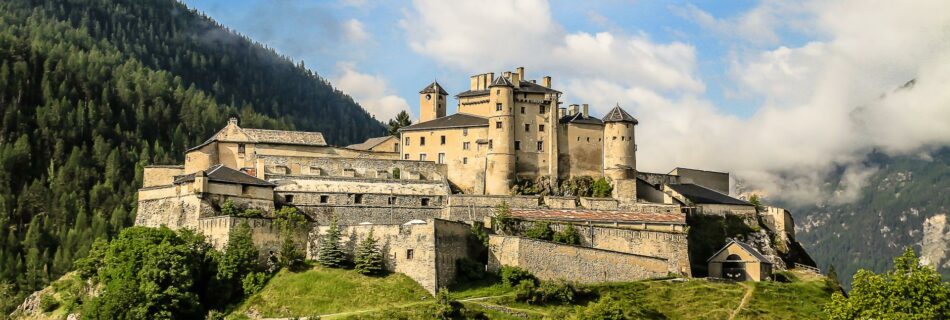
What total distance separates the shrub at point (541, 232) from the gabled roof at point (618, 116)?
14505mm

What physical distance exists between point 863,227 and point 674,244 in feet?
340

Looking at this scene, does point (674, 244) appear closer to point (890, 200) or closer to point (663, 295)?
point (663, 295)

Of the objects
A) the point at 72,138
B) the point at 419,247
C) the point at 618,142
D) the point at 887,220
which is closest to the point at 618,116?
the point at 618,142

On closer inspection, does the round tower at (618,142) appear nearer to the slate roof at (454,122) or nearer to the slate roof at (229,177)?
the slate roof at (454,122)

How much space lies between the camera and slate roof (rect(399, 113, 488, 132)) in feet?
277

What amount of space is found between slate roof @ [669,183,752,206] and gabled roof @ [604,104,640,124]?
6347mm

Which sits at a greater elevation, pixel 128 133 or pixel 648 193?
pixel 128 133

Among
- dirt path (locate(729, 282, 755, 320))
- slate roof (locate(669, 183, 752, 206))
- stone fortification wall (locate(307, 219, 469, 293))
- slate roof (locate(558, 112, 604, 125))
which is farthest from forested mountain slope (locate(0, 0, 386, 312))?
dirt path (locate(729, 282, 755, 320))

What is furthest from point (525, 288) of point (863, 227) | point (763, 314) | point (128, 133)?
point (863, 227)

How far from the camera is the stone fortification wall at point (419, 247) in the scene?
66438 millimetres

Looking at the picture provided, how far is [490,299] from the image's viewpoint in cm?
6556

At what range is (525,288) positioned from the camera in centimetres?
6606

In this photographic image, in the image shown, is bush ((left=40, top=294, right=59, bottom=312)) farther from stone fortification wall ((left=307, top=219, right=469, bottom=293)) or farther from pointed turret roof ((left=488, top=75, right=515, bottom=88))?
pointed turret roof ((left=488, top=75, right=515, bottom=88))

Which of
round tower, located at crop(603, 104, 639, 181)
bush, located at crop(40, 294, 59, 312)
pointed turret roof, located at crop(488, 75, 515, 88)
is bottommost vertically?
bush, located at crop(40, 294, 59, 312)
